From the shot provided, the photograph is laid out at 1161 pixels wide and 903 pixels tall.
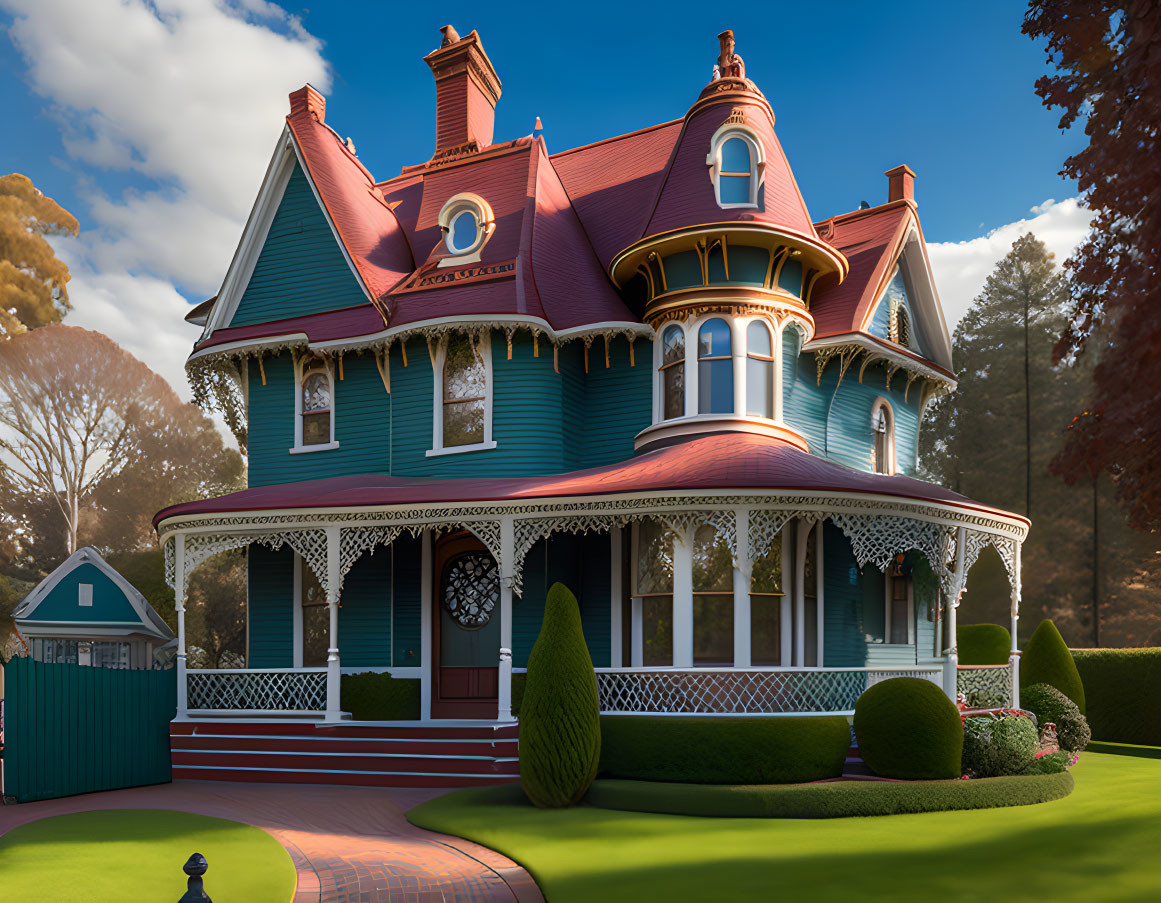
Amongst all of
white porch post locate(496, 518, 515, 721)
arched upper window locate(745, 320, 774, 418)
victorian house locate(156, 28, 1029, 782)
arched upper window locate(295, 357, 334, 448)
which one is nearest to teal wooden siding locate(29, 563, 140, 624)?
victorian house locate(156, 28, 1029, 782)

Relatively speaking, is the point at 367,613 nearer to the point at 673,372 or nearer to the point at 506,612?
the point at 506,612

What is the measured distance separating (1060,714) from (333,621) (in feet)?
39.7

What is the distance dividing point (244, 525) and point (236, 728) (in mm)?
3132

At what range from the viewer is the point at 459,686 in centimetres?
1772

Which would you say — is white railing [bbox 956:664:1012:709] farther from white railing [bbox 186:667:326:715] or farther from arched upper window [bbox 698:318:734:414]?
white railing [bbox 186:667:326:715]

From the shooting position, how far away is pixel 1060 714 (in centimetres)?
1709

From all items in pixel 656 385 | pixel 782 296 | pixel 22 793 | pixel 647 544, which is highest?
pixel 782 296

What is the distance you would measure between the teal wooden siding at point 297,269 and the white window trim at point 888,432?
1055 cm

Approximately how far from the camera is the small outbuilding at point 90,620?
17.3m

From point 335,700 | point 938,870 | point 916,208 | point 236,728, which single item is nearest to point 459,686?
point 335,700

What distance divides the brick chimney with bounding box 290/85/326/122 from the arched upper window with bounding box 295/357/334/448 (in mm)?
5856

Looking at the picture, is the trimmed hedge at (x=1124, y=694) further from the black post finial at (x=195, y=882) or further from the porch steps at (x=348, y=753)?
the black post finial at (x=195, y=882)

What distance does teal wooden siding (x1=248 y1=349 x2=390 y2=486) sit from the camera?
19078 millimetres

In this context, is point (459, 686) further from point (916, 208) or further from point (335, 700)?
point (916, 208)
